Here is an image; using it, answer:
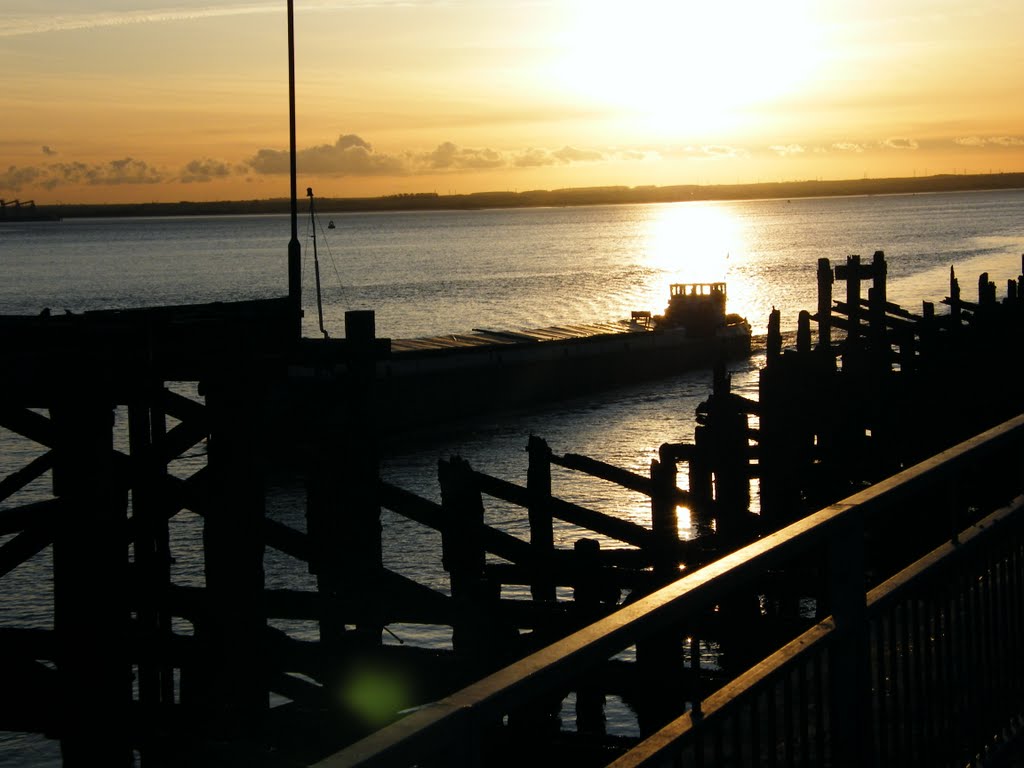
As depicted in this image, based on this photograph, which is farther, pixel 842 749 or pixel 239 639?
pixel 239 639

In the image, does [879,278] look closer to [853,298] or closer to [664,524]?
[853,298]

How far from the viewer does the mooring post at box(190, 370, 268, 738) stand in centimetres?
980

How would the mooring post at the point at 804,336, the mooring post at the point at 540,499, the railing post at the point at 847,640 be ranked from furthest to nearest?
the mooring post at the point at 804,336 → the mooring post at the point at 540,499 → the railing post at the point at 847,640

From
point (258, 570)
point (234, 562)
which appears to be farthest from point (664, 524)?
point (234, 562)

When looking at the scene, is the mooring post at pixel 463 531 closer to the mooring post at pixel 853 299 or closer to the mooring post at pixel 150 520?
the mooring post at pixel 150 520

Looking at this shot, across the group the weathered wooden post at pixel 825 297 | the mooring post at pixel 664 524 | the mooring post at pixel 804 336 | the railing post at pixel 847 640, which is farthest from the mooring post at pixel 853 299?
the railing post at pixel 847 640

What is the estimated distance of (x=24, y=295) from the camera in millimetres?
118812

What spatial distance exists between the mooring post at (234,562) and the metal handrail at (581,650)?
620 cm

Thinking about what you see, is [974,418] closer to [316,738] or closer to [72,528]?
[316,738]

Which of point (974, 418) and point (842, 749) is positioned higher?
point (842, 749)

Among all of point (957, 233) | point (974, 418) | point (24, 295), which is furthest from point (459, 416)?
point (957, 233)

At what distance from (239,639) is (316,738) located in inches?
39.5

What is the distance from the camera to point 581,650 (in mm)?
2787

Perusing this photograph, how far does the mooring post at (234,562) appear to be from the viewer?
9805 millimetres
